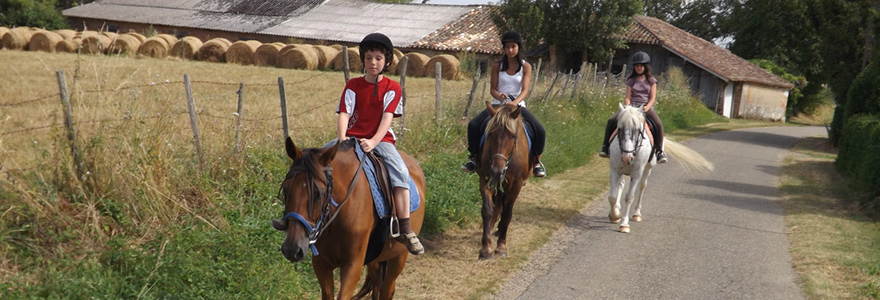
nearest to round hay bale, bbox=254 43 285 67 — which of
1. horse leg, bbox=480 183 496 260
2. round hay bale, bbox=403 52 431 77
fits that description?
round hay bale, bbox=403 52 431 77

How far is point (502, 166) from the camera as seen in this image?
704 cm

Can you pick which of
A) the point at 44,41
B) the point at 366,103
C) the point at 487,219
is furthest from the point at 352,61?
the point at 366,103

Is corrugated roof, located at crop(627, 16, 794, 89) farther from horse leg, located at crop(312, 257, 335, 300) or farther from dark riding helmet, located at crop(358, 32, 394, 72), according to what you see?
horse leg, located at crop(312, 257, 335, 300)

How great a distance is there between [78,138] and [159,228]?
95cm

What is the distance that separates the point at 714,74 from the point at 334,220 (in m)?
37.0

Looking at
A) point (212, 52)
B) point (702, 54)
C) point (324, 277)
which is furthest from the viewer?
point (702, 54)

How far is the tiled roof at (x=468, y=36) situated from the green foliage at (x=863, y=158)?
75.1ft

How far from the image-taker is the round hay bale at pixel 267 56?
33.2 metres

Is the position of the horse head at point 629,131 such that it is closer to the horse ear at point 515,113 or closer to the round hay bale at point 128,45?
the horse ear at point 515,113

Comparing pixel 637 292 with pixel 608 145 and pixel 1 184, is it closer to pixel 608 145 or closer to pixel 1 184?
→ pixel 608 145

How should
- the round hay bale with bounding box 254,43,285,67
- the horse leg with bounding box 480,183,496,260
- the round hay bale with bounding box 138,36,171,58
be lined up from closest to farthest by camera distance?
the horse leg with bounding box 480,183,496,260 < the round hay bale with bounding box 138,36,171,58 < the round hay bale with bounding box 254,43,285,67

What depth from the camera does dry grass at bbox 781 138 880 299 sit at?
6840 millimetres

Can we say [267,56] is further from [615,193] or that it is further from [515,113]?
[515,113]

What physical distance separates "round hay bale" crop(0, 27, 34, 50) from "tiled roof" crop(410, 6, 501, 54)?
1979cm
